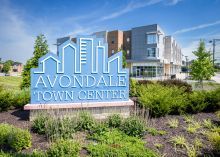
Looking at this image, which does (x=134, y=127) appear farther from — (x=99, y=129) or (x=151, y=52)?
(x=151, y=52)

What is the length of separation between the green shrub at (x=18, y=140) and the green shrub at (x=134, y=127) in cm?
299

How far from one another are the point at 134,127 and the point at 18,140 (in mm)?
3431

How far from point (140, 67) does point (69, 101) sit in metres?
41.4

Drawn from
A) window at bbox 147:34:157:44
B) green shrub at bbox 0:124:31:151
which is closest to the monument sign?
green shrub at bbox 0:124:31:151

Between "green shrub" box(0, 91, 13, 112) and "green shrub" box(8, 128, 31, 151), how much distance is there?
4414 millimetres

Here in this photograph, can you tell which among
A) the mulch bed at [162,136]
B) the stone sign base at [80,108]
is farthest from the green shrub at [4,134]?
the stone sign base at [80,108]

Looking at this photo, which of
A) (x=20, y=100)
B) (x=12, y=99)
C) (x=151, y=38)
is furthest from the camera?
(x=151, y=38)

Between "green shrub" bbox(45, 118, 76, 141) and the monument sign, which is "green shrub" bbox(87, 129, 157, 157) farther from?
the monument sign

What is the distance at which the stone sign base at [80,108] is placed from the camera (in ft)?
26.6

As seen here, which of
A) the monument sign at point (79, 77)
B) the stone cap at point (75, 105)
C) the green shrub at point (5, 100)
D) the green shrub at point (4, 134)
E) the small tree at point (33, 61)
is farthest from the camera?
the small tree at point (33, 61)

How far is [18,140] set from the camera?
5691mm

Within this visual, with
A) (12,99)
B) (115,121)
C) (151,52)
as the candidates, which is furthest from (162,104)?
(151,52)

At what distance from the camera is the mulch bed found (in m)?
6.00

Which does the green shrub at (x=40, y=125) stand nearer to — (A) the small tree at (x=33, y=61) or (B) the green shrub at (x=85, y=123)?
(B) the green shrub at (x=85, y=123)
